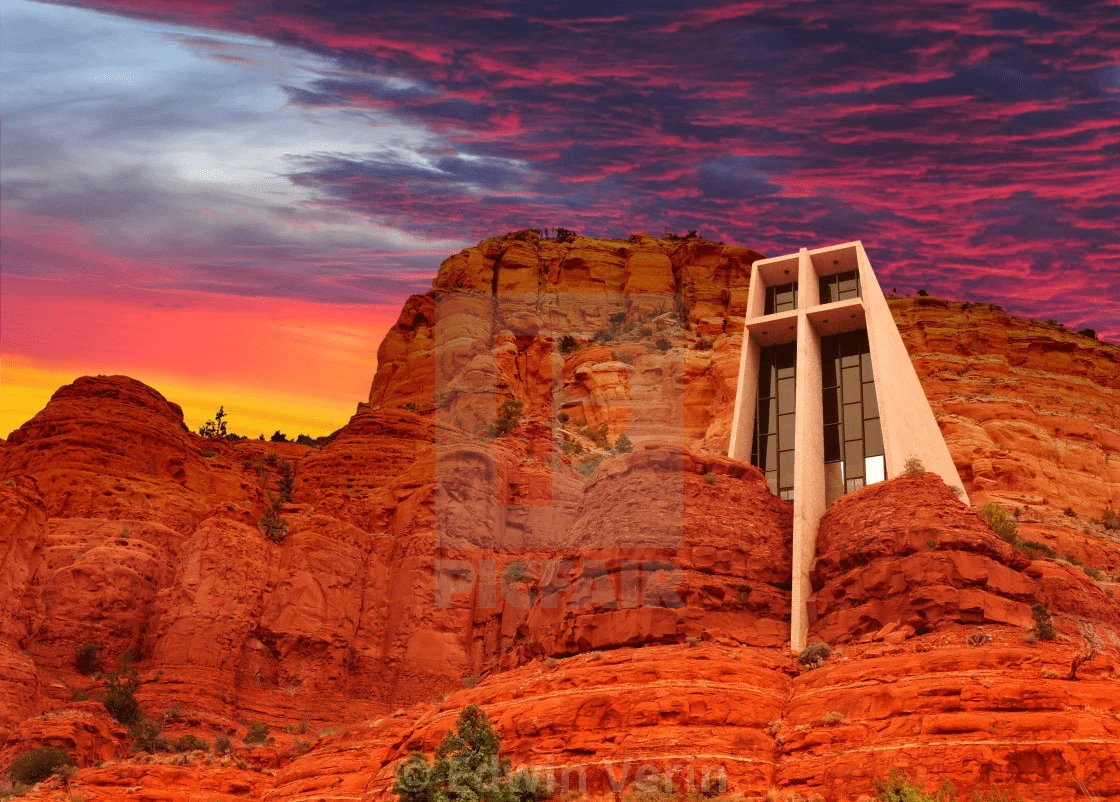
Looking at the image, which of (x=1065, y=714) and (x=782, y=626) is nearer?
(x=1065, y=714)

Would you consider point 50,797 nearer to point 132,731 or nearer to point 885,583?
point 132,731

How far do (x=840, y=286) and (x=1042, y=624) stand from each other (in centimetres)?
2131

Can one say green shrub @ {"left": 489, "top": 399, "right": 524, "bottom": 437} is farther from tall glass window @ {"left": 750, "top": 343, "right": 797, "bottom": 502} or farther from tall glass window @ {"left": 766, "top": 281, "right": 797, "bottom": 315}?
tall glass window @ {"left": 750, "top": 343, "right": 797, "bottom": 502}

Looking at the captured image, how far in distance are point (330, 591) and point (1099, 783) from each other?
31.4m

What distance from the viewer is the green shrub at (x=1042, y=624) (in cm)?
3944

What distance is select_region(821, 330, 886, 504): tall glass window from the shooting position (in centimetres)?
5284

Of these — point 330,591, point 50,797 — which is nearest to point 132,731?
point 50,797

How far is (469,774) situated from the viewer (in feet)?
118

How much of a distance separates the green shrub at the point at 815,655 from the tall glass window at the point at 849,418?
455 inches

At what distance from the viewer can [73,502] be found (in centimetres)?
5800

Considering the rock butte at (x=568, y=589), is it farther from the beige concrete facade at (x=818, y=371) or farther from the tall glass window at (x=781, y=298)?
the tall glass window at (x=781, y=298)

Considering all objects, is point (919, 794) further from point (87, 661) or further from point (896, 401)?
point (87, 661)

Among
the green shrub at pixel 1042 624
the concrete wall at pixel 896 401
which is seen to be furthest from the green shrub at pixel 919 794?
the concrete wall at pixel 896 401

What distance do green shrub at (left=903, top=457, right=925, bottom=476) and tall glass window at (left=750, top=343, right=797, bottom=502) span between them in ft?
15.1
